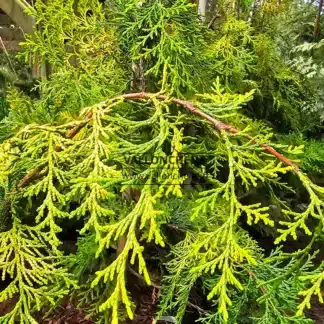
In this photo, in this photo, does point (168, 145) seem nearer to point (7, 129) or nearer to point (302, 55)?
point (7, 129)

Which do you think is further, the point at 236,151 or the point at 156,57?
the point at 156,57

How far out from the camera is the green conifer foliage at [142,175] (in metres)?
1.12

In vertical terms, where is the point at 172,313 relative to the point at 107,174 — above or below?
below

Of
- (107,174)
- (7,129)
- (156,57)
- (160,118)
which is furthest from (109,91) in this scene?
(107,174)

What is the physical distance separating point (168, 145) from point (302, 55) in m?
3.19

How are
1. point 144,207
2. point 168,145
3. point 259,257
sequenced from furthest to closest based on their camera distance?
point 259,257 → point 168,145 → point 144,207

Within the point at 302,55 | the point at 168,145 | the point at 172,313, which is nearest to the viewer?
the point at 168,145

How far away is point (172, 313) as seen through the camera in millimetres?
1735

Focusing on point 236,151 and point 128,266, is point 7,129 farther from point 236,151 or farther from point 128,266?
point 236,151

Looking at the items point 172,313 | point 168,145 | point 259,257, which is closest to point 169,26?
point 168,145

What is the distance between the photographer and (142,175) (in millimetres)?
1133

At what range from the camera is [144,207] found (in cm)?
Answer: 113

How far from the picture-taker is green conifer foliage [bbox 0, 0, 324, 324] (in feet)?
3.67

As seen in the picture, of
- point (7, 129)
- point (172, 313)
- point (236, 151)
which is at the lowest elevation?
point (172, 313)
